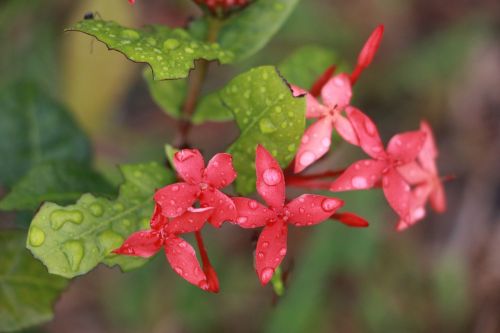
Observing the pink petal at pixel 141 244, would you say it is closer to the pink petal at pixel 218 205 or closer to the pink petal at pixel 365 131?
the pink petal at pixel 218 205

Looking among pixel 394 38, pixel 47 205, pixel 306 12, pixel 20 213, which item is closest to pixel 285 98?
pixel 47 205

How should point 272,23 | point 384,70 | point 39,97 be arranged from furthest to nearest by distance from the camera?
1. point 384,70
2. point 39,97
3. point 272,23

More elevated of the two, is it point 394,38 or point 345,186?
point 345,186

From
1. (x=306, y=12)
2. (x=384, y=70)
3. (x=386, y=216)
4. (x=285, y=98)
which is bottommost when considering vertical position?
(x=386, y=216)

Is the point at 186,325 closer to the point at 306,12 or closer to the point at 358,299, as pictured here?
the point at 358,299

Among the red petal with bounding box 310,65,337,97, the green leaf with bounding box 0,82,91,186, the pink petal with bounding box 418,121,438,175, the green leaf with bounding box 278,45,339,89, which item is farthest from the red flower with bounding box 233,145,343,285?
the green leaf with bounding box 0,82,91,186

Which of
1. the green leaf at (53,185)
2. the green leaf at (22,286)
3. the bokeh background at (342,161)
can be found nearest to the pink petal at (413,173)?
the green leaf at (53,185)

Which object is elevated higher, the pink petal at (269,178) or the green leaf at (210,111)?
the pink petal at (269,178)

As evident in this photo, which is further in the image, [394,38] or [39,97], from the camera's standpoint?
[394,38]

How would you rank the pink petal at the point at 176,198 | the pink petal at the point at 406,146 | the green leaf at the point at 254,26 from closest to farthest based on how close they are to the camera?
the pink petal at the point at 176,198 → the pink petal at the point at 406,146 → the green leaf at the point at 254,26
